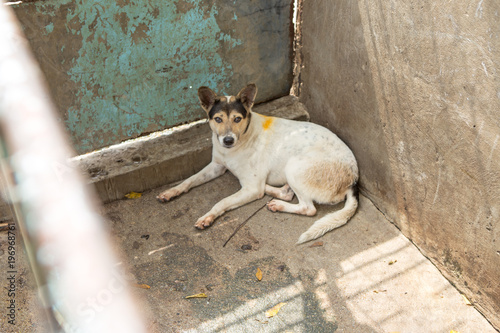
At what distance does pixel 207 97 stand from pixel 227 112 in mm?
251

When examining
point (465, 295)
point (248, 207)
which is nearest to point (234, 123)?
point (248, 207)

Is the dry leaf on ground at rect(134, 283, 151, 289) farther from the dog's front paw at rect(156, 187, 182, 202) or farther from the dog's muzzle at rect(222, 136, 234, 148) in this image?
the dog's muzzle at rect(222, 136, 234, 148)

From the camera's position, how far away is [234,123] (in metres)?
4.58

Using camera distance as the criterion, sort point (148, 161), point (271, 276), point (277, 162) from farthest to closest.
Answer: point (148, 161) < point (277, 162) < point (271, 276)

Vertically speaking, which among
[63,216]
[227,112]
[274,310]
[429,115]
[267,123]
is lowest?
[274,310]

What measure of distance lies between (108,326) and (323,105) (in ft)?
10.6

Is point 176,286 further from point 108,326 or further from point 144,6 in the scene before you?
point 144,6

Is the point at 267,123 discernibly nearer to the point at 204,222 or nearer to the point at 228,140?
the point at 228,140

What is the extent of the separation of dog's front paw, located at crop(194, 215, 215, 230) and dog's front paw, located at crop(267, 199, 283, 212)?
0.62m

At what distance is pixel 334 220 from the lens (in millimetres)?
4531

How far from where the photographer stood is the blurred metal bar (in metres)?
3.69

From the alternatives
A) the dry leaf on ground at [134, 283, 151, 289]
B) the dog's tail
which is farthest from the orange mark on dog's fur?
the dry leaf on ground at [134, 283, 151, 289]

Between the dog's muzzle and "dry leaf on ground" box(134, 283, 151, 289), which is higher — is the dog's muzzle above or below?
above

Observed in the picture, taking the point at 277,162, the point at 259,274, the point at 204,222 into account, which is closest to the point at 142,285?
the point at 204,222
